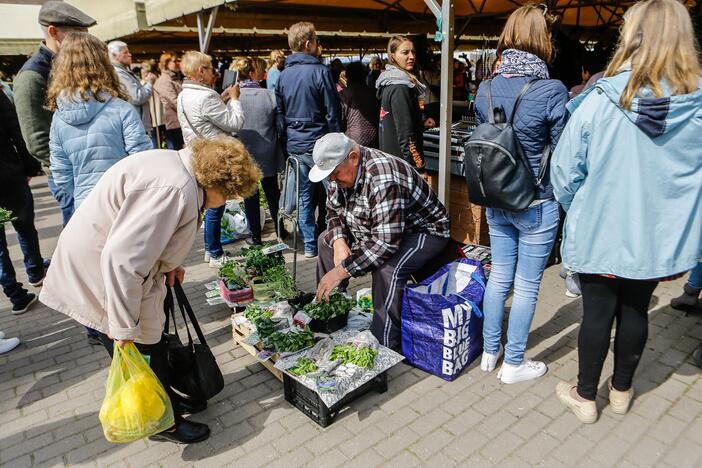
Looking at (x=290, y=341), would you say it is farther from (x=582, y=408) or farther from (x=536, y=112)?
(x=536, y=112)

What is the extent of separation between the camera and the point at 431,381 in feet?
9.57

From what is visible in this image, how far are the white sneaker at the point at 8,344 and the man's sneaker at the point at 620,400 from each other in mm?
3873

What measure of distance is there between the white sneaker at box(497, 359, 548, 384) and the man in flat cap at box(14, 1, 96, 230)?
3358mm

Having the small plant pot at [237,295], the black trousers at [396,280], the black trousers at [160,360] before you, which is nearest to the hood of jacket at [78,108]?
the black trousers at [160,360]

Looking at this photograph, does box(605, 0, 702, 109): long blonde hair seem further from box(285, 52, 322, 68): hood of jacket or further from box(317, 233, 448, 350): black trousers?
box(285, 52, 322, 68): hood of jacket

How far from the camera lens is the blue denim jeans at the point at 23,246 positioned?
3.90m

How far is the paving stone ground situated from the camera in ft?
7.76

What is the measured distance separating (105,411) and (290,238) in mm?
3511

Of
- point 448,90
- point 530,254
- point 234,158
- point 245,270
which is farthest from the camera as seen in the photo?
point 245,270

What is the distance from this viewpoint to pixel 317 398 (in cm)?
254

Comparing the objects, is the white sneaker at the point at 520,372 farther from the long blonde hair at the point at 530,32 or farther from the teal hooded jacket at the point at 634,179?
the long blonde hair at the point at 530,32

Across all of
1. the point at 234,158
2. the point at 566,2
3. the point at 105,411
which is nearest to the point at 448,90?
the point at 234,158

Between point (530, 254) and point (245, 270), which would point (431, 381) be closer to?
point (530, 254)

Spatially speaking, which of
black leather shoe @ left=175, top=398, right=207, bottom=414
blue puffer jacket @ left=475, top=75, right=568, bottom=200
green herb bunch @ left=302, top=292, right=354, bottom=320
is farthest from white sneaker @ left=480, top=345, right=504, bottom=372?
black leather shoe @ left=175, top=398, right=207, bottom=414
